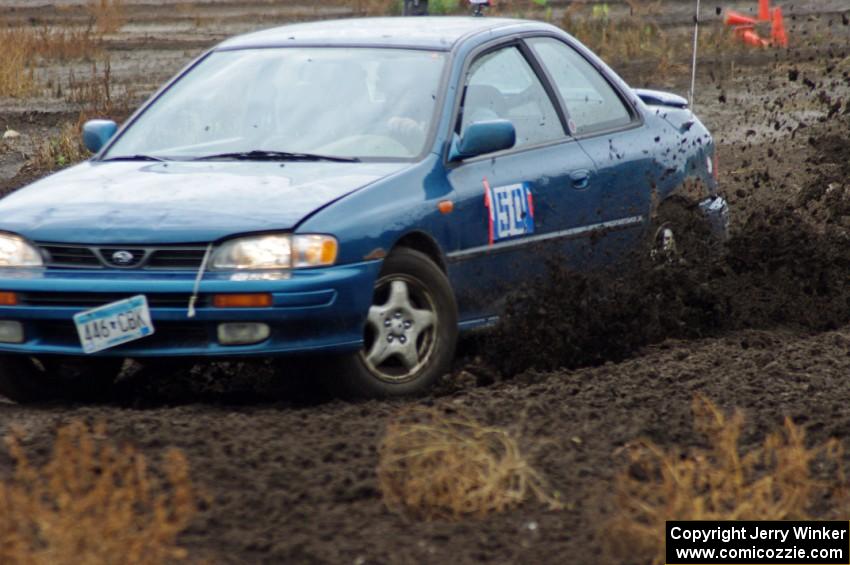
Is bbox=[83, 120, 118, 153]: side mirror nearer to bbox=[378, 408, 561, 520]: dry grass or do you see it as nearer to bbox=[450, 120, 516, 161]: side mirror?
bbox=[450, 120, 516, 161]: side mirror

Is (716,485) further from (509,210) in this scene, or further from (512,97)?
(512,97)

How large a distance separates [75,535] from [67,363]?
10.4ft

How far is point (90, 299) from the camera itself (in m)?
7.11

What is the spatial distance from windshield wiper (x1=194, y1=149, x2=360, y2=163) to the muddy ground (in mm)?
946

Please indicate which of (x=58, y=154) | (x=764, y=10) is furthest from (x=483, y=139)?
(x=764, y=10)

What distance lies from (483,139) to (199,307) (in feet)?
5.40

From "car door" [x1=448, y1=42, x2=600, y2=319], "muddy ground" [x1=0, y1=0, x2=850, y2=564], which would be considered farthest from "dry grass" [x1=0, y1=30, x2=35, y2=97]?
"car door" [x1=448, y1=42, x2=600, y2=319]

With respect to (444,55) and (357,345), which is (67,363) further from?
(444,55)

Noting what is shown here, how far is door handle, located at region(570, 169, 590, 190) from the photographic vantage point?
8.70 meters

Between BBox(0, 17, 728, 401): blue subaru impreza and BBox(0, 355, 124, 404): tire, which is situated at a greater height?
BBox(0, 17, 728, 401): blue subaru impreza

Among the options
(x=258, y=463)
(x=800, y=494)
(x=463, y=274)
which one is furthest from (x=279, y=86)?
(x=800, y=494)

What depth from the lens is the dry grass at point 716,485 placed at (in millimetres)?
5055

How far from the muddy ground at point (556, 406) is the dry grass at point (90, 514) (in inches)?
6.2

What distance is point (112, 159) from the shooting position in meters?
8.42
